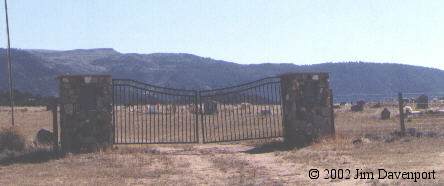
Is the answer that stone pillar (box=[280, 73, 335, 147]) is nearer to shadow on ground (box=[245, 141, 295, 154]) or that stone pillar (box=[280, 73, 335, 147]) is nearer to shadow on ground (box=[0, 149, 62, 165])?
shadow on ground (box=[245, 141, 295, 154])

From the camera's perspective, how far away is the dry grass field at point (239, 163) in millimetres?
13016

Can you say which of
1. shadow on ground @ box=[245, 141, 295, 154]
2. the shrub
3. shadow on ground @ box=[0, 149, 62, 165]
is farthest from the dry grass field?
the shrub

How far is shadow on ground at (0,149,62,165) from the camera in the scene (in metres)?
16.7

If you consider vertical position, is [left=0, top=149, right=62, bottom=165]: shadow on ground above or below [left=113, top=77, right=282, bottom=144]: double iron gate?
below

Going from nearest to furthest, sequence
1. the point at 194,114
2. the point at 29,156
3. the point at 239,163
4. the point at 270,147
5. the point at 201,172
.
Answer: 1. the point at 201,172
2. the point at 239,163
3. the point at 29,156
4. the point at 270,147
5. the point at 194,114

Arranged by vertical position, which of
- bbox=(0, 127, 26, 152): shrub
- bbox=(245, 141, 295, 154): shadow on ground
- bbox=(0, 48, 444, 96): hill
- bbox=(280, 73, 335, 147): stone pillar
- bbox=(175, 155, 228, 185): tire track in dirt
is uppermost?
bbox=(0, 48, 444, 96): hill

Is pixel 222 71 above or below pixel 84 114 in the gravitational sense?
above

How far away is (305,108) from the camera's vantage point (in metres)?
19.6

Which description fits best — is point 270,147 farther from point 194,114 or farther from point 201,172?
point 194,114

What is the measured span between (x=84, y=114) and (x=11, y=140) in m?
2.45

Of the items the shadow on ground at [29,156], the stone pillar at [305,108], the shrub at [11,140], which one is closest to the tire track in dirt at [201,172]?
the shadow on ground at [29,156]

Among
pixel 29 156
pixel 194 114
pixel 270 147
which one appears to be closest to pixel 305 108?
pixel 270 147

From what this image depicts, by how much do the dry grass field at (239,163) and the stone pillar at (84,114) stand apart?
0.63 meters

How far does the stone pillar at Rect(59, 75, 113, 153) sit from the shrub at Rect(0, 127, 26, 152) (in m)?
Answer: 1.47
